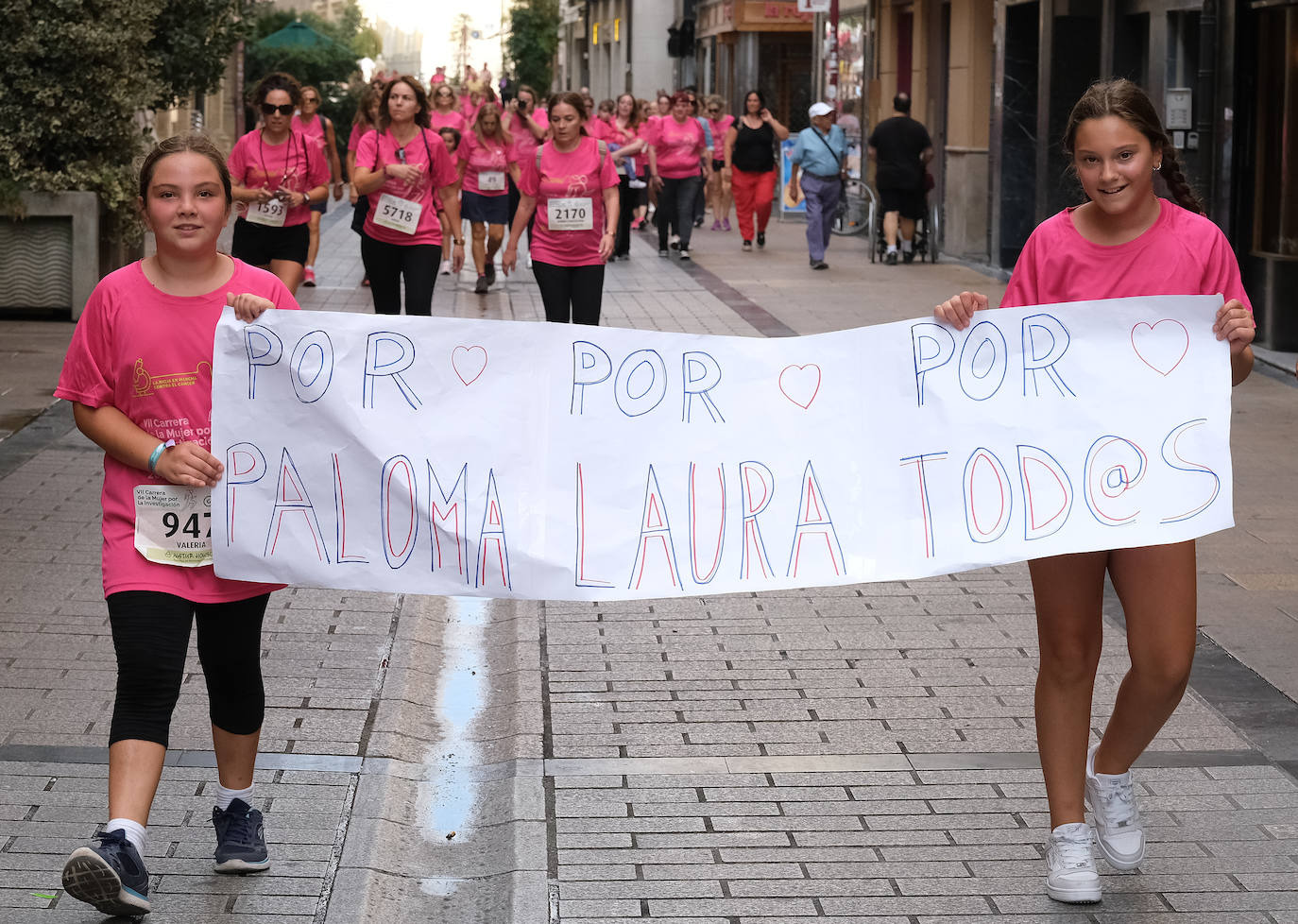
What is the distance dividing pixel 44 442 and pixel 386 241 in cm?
222

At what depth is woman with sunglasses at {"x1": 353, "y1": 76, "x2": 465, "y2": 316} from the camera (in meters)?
10.4

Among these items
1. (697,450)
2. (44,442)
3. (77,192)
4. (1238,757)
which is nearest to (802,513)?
(697,450)

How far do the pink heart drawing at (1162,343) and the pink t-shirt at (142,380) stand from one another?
208cm

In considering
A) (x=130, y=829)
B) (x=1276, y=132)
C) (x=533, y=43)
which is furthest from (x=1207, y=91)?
(x=533, y=43)

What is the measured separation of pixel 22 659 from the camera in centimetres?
590

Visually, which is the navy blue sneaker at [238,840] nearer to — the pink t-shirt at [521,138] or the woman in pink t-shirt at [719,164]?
the pink t-shirt at [521,138]

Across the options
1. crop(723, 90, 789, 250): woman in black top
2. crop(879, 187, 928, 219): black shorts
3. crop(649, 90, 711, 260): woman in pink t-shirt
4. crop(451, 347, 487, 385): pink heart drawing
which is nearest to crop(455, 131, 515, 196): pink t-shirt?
crop(649, 90, 711, 260): woman in pink t-shirt

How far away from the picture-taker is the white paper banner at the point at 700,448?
4152mm

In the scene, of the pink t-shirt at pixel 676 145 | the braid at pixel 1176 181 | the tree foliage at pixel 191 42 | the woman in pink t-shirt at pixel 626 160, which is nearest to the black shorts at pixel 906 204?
the pink t-shirt at pixel 676 145

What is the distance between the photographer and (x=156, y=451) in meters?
3.91

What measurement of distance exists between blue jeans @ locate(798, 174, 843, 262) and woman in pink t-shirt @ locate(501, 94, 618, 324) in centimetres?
969

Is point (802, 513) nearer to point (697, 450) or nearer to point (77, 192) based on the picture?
point (697, 450)

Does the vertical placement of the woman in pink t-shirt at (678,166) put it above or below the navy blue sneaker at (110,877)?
above

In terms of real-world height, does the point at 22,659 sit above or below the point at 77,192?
below
